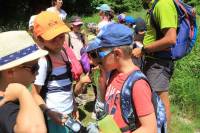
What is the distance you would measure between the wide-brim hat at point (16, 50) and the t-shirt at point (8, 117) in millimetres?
209

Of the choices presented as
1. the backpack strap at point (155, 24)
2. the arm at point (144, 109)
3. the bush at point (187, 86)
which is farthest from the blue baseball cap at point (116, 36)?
the bush at point (187, 86)

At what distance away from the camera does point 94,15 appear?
24172mm

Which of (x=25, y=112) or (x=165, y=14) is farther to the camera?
(x=165, y=14)

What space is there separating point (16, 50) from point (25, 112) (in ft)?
1.21

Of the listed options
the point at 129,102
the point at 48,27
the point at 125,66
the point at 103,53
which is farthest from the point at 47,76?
the point at 129,102

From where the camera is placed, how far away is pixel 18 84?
2.47 m

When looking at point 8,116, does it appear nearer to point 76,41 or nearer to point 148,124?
point 148,124

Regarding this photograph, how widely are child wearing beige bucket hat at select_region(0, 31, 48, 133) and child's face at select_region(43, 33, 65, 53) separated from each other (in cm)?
112

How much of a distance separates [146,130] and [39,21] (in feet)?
4.84

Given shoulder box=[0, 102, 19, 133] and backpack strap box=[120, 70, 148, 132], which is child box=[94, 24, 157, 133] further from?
shoulder box=[0, 102, 19, 133]

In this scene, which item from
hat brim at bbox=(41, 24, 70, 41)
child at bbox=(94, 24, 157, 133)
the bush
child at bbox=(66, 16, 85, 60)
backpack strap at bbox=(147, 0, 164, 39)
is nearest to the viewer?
child at bbox=(94, 24, 157, 133)

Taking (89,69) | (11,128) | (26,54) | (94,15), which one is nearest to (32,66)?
(26,54)

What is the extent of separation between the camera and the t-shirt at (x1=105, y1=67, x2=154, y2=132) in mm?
2781

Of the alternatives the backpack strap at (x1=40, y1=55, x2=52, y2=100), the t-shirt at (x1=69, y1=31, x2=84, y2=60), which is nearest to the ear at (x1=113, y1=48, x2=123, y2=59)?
the backpack strap at (x1=40, y1=55, x2=52, y2=100)
